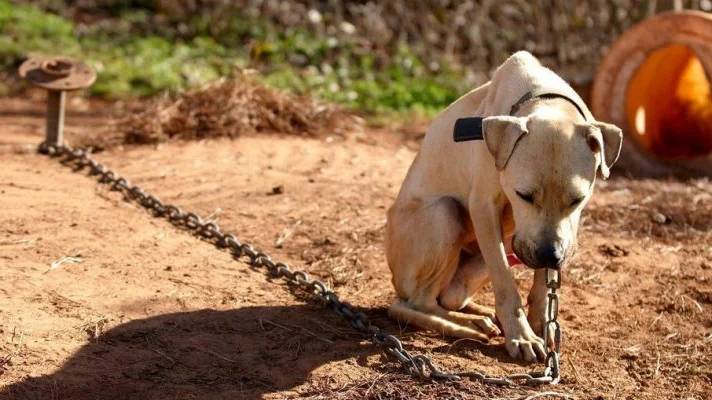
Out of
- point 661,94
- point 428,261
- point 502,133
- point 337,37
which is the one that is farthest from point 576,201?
point 337,37

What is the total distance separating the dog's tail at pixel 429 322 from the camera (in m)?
5.72

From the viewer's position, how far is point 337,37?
1309 centimetres

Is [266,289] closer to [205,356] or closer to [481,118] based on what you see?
[205,356]

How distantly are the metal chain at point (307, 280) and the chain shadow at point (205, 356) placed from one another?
0.30 feet

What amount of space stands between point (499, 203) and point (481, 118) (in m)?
0.52

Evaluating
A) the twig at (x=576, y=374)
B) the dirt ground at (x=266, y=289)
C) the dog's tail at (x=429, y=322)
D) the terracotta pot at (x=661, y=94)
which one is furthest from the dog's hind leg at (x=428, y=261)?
the terracotta pot at (x=661, y=94)

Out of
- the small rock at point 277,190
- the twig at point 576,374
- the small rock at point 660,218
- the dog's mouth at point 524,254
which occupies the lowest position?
the twig at point 576,374

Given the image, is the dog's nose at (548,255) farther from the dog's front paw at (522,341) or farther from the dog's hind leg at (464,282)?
the dog's hind leg at (464,282)

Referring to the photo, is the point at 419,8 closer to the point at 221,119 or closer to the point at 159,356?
the point at 221,119

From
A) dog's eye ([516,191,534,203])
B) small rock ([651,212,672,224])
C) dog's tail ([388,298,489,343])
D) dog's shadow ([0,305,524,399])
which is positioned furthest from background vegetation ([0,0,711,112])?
dog's eye ([516,191,534,203])

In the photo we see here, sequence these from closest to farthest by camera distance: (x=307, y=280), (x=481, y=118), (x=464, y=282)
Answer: (x=481, y=118)
(x=464, y=282)
(x=307, y=280)

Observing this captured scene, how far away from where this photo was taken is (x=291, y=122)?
10.1 metres

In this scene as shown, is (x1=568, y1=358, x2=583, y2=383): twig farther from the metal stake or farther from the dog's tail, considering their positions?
the metal stake

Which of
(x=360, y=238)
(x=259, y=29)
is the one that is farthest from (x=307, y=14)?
(x=360, y=238)
